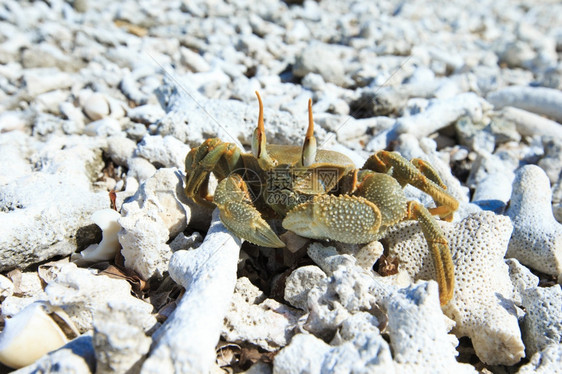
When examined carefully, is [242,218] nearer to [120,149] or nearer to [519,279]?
[120,149]

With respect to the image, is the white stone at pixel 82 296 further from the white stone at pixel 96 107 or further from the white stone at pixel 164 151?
the white stone at pixel 96 107

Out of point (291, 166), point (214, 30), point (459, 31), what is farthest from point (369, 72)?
point (459, 31)

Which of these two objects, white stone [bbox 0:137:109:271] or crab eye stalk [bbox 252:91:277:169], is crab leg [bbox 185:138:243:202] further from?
white stone [bbox 0:137:109:271]

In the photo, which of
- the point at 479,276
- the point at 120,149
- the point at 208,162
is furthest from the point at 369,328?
the point at 120,149

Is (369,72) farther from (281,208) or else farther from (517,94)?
(281,208)

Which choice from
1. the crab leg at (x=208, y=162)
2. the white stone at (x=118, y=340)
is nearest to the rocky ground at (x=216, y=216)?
the white stone at (x=118, y=340)

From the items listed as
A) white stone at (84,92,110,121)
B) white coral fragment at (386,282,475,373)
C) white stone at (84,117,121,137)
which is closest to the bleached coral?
white coral fragment at (386,282,475,373)
